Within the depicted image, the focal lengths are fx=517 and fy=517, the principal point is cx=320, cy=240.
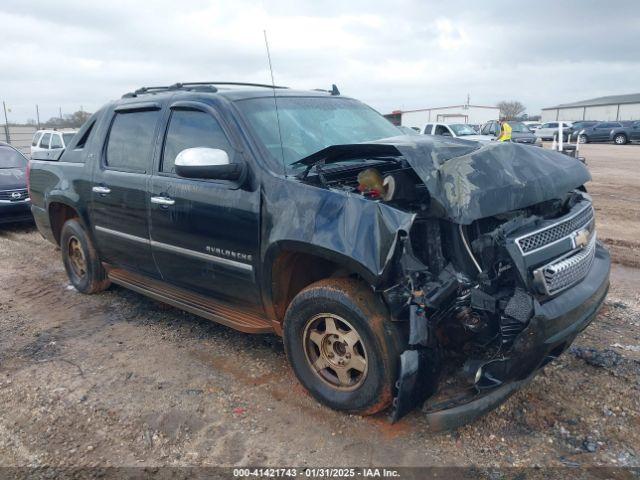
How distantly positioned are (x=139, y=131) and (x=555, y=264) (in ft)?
10.9

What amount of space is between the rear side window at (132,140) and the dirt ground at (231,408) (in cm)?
142

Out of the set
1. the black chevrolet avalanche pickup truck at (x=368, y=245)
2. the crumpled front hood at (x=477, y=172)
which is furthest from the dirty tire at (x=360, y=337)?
the crumpled front hood at (x=477, y=172)

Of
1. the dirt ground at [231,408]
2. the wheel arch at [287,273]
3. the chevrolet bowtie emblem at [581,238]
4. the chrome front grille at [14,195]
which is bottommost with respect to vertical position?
the dirt ground at [231,408]

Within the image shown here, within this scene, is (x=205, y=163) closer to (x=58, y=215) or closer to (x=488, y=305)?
(x=488, y=305)

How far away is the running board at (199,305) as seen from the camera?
3531 millimetres

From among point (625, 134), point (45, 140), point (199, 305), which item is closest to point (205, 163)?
point (199, 305)

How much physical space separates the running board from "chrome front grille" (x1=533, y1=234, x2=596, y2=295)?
68.6 inches

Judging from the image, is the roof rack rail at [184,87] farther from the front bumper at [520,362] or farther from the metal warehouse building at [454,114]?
the metal warehouse building at [454,114]

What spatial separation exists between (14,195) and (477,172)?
857 centimetres

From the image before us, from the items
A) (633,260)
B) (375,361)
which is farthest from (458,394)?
(633,260)

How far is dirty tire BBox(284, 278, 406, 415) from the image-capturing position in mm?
2738

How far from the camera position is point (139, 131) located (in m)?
4.28

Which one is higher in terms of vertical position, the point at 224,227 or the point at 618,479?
the point at 224,227

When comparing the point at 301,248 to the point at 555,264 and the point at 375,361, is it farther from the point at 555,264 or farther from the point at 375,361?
the point at 555,264
